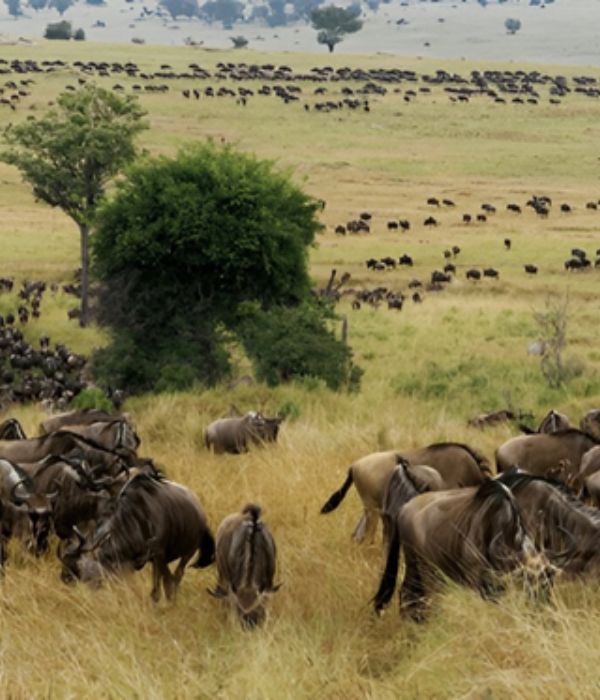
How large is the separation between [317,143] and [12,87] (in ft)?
104

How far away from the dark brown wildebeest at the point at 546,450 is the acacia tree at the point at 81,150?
29355 mm

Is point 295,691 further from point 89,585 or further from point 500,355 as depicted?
point 500,355

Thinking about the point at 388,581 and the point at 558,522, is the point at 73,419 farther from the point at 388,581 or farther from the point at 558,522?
the point at 558,522

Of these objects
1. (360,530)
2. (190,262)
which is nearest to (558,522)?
(360,530)

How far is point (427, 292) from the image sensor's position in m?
43.2

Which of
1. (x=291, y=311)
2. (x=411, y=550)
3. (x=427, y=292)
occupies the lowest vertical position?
(x=427, y=292)

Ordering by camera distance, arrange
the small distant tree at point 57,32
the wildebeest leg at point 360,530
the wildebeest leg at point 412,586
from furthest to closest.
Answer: the small distant tree at point 57,32 < the wildebeest leg at point 360,530 < the wildebeest leg at point 412,586

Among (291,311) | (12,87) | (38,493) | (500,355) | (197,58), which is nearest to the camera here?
(38,493)

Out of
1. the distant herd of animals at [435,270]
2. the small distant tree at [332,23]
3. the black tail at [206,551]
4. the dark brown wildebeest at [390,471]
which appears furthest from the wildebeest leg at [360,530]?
the small distant tree at [332,23]

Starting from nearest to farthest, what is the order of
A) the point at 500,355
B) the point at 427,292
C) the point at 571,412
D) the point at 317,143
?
the point at 571,412
the point at 500,355
the point at 427,292
the point at 317,143

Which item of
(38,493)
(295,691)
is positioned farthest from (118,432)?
(295,691)

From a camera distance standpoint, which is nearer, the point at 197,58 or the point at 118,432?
the point at 118,432

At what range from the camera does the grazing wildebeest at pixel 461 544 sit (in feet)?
19.9

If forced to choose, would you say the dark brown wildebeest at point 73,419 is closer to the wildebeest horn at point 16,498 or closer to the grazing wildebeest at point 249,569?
the wildebeest horn at point 16,498
